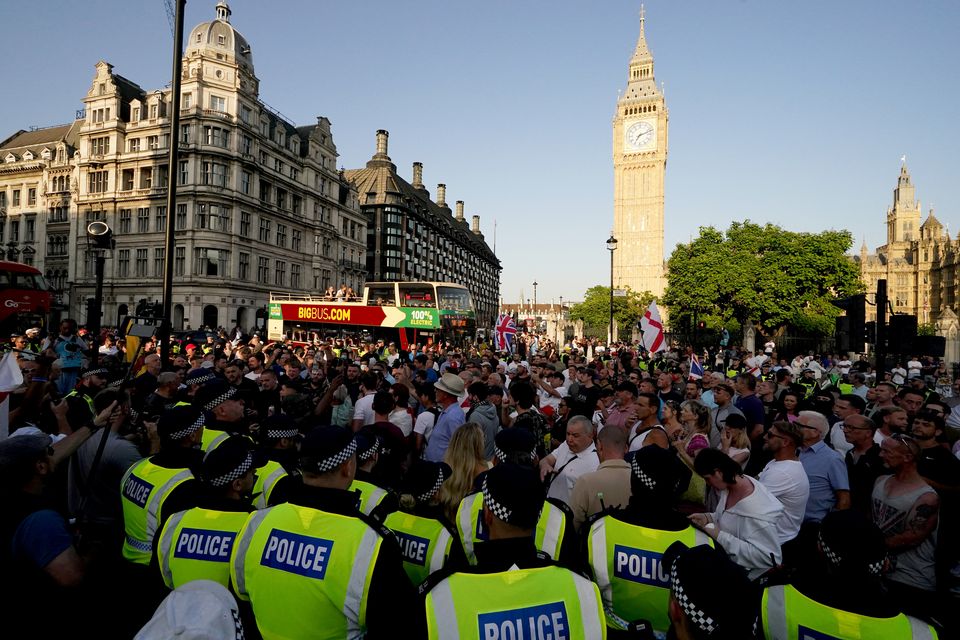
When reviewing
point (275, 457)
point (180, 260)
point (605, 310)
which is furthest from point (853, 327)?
point (605, 310)

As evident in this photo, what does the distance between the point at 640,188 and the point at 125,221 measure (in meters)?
76.9

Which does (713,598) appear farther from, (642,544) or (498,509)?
(642,544)

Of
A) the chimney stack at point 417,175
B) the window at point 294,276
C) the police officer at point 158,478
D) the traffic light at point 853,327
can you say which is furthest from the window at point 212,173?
the chimney stack at point 417,175

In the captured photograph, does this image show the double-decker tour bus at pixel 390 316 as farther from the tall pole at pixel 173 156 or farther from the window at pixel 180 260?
the tall pole at pixel 173 156

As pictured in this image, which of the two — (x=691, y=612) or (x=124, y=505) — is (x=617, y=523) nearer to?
(x=691, y=612)

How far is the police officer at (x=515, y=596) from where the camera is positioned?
2.17m

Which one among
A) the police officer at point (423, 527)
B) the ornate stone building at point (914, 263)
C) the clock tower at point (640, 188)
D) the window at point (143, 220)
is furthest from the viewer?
the clock tower at point (640, 188)

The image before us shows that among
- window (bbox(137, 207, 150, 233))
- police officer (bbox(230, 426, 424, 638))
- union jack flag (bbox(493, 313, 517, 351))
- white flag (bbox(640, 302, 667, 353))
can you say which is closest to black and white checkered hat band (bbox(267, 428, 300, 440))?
police officer (bbox(230, 426, 424, 638))

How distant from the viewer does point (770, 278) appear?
4856 centimetres

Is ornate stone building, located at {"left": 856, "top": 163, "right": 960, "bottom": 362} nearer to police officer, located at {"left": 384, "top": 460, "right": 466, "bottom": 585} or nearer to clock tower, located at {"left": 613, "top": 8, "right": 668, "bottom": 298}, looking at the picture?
clock tower, located at {"left": 613, "top": 8, "right": 668, "bottom": 298}

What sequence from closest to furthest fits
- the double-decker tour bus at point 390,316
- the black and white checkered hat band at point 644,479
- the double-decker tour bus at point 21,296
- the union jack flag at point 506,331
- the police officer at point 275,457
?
1. the black and white checkered hat band at point 644,479
2. the police officer at point 275,457
3. the union jack flag at point 506,331
4. the double-decker tour bus at point 21,296
5. the double-decker tour bus at point 390,316

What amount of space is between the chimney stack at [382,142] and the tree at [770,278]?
4458 centimetres

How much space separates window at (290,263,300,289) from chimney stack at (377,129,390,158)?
29688mm

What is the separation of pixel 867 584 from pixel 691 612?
999mm
